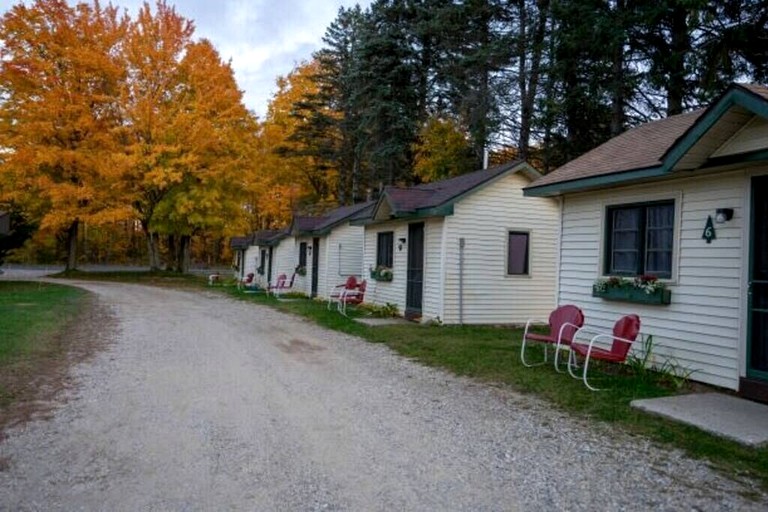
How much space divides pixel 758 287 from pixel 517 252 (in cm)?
757

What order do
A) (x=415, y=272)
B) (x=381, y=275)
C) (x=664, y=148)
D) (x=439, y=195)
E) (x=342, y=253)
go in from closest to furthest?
(x=664, y=148) < (x=439, y=195) < (x=415, y=272) < (x=381, y=275) < (x=342, y=253)

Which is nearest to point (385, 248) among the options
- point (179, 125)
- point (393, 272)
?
point (393, 272)

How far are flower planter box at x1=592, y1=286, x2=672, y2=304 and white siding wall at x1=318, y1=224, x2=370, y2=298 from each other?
12.2 meters

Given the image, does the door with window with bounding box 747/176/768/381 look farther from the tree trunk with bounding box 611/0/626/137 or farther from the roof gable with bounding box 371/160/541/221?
the tree trunk with bounding box 611/0/626/137

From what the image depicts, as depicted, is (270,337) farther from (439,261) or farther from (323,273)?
(323,273)

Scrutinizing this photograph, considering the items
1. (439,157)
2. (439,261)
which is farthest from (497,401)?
(439,157)

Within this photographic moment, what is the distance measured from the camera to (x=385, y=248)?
16.1m

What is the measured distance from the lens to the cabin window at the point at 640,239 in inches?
295

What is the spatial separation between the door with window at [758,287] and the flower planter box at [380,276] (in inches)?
388

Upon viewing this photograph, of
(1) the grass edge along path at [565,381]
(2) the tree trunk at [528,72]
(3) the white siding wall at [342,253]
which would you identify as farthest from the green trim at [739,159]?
(3) the white siding wall at [342,253]

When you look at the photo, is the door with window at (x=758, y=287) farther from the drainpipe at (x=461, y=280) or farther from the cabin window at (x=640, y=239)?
the drainpipe at (x=461, y=280)

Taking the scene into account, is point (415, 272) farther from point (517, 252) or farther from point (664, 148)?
point (664, 148)

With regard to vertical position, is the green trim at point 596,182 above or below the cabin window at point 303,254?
above

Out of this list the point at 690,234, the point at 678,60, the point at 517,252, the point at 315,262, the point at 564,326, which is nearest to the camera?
the point at 690,234
